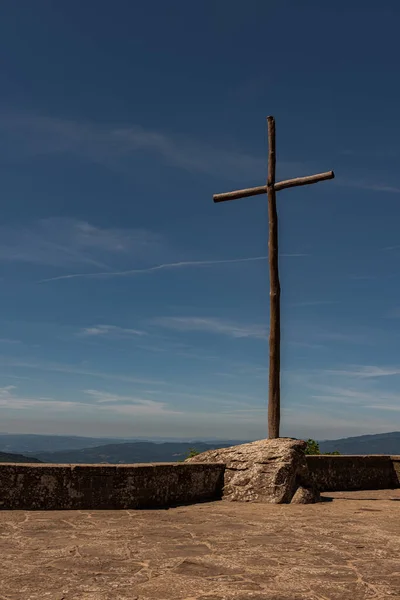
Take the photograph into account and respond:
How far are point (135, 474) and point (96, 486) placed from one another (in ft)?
1.94

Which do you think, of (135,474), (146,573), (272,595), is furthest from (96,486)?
(272,595)

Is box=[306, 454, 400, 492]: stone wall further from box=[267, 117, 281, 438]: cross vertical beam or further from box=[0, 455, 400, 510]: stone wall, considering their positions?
box=[0, 455, 400, 510]: stone wall

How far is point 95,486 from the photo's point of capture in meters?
7.50

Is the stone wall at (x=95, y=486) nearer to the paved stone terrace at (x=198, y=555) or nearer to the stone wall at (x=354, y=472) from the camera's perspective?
the paved stone terrace at (x=198, y=555)

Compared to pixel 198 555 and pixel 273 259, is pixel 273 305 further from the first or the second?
pixel 198 555

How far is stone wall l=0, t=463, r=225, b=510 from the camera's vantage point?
7086 mm

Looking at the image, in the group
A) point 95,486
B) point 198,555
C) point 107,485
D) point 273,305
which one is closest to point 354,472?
point 273,305

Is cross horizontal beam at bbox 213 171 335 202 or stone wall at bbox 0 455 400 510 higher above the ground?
cross horizontal beam at bbox 213 171 335 202

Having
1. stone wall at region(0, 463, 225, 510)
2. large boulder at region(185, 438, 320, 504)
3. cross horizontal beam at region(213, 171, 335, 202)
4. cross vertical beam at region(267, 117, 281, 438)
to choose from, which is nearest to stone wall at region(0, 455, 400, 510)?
stone wall at region(0, 463, 225, 510)

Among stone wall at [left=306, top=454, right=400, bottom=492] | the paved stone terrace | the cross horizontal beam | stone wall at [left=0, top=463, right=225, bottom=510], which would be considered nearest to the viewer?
the paved stone terrace

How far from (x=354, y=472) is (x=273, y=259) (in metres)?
4.85

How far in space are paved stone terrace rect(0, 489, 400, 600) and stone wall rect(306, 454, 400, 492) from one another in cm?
331

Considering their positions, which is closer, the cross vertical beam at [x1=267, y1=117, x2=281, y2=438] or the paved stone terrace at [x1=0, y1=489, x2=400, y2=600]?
the paved stone terrace at [x1=0, y1=489, x2=400, y2=600]

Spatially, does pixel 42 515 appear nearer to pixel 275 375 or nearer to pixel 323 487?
Result: pixel 275 375
